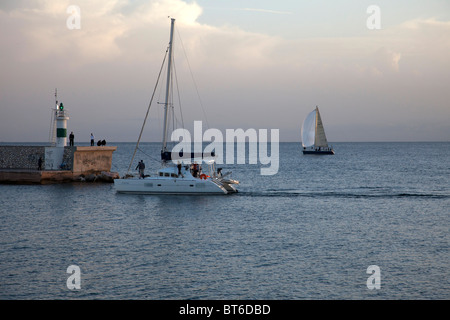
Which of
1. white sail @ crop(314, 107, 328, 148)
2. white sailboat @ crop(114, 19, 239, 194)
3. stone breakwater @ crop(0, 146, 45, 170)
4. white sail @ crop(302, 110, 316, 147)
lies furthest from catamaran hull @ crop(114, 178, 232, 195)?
white sail @ crop(314, 107, 328, 148)

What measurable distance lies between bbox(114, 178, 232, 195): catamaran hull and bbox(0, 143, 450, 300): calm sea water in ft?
1.79

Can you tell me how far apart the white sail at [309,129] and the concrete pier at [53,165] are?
60597 millimetres

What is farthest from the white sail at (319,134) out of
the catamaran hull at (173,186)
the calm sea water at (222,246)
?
the catamaran hull at (173,186)

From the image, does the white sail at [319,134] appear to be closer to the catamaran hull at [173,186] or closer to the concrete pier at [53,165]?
the concrete pier at [53,165]

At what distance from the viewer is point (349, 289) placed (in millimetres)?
14578

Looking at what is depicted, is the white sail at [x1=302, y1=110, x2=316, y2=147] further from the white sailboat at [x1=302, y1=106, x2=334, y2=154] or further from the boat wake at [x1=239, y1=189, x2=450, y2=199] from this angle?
the boat wake at [x1=239, y1=189, x2=450, y2=199]

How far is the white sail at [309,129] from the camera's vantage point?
9966cm

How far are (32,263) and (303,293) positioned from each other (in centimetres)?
935

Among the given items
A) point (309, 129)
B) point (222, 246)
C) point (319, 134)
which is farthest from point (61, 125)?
point (319, 134)

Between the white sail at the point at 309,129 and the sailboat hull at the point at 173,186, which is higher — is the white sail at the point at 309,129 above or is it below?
above

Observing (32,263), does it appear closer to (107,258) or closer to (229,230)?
(107,258)

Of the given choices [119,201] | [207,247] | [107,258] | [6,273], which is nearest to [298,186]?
[119,201]

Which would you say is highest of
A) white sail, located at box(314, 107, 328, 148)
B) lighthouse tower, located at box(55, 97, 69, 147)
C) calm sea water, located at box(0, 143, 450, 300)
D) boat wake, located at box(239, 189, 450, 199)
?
white sail, located at box(314, 107, 328, 148)

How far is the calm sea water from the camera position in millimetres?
14648
